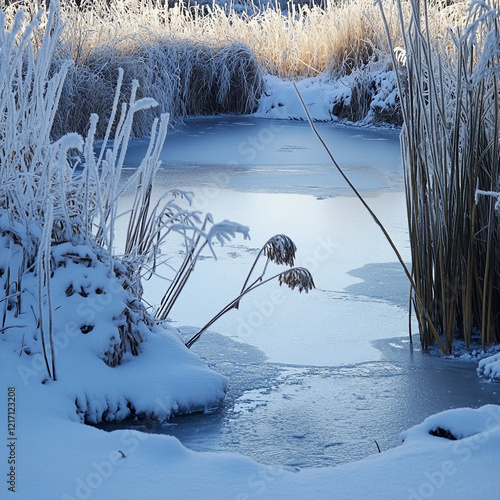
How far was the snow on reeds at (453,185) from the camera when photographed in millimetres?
2029

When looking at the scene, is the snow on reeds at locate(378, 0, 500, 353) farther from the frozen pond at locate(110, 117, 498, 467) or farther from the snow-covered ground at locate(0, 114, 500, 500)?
the snow-covered ground at locate(0, 114, 500, 500)

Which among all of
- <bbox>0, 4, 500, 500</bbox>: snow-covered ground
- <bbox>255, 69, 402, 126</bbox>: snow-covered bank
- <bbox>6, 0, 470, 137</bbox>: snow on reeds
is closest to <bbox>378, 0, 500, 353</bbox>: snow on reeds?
<bbox>0, 4, 500, 500</bbox>: snow-covered ground

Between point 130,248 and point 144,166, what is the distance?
0.27m

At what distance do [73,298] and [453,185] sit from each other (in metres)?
0.96

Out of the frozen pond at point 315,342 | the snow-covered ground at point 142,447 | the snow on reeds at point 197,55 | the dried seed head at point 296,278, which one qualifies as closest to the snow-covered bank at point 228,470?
the snow-covered ground at point 142,447

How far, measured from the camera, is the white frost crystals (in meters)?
1.68

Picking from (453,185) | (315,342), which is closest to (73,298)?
(315,342)

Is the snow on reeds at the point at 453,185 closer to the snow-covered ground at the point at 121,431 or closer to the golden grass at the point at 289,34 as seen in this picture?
the snow-covered ground at the point at 121,431

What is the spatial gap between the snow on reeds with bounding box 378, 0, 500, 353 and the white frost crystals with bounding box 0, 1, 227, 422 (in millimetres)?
643

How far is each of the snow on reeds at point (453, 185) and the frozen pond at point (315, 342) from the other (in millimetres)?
154

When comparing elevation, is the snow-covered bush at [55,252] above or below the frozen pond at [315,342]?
above

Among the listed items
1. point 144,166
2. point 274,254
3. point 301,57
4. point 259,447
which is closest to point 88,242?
point 144,166

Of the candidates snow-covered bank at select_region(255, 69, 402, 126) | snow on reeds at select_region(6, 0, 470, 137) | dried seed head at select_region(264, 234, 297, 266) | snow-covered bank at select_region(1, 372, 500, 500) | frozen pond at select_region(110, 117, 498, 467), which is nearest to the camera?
snow-covered bank at select_region(1, 372, 500, 500)

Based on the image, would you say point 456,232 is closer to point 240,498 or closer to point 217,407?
point 217,407
